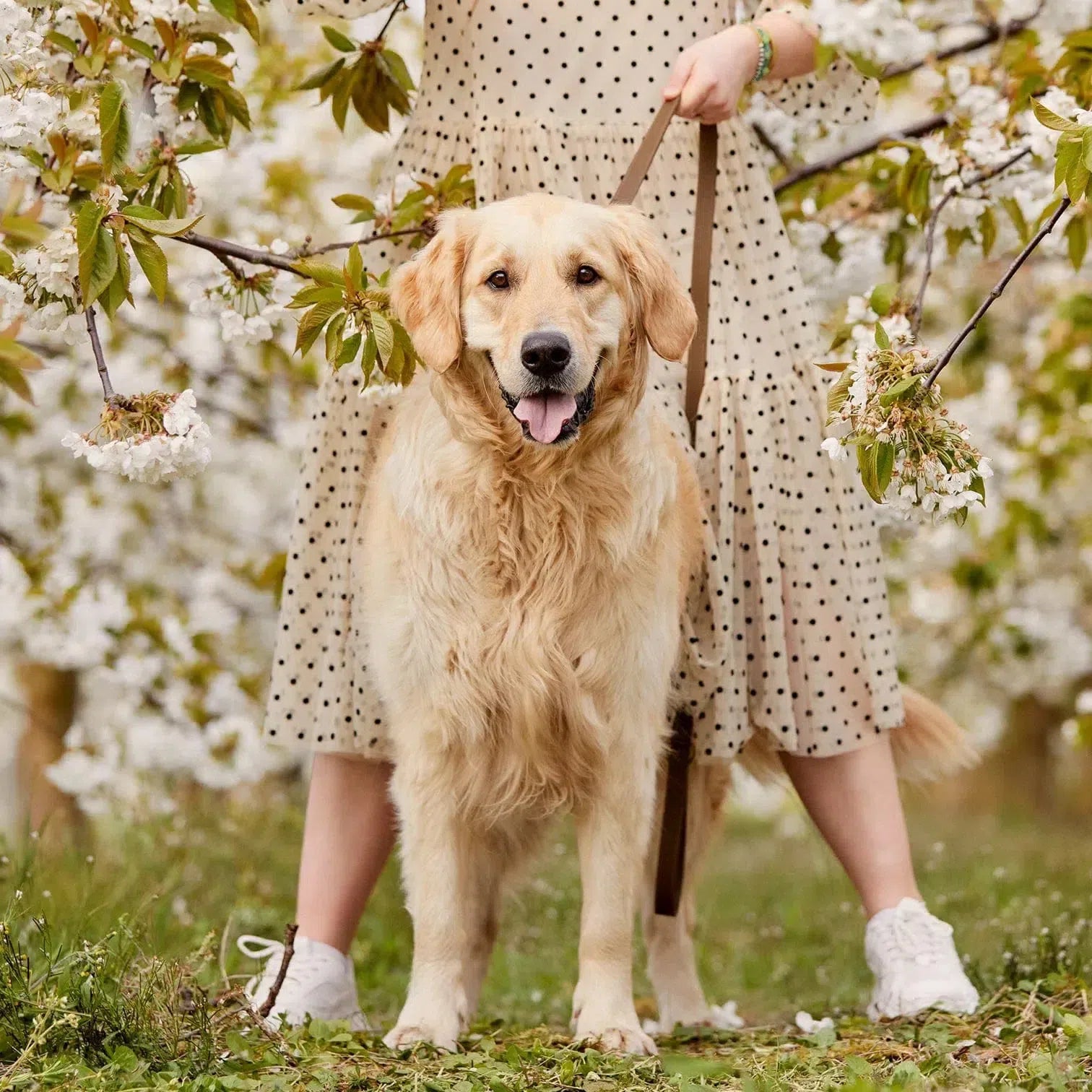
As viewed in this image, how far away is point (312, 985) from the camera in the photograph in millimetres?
3041

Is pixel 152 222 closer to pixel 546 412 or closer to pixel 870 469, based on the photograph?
pixel 546 412

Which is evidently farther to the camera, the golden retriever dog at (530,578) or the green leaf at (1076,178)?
the golden retriever dog at (530,578)

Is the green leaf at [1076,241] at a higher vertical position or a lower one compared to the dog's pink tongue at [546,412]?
higher

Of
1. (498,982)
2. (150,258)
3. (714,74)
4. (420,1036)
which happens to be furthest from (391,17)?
(498,982)

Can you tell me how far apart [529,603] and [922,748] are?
3.98 feet

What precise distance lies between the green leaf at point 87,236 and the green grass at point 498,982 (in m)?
1.04

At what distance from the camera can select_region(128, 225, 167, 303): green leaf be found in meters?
2.34

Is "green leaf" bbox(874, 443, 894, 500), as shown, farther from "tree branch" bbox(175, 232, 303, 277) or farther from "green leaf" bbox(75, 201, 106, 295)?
"green leaf" bbox(75, 201, 106, 295)

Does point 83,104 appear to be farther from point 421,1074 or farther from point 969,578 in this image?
point 969,578

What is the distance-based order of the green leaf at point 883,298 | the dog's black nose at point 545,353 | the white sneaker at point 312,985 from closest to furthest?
1. the dog's black nose at point 545,353
2. the white sneaker at point 312,985
3. the green leaf at point 883,298

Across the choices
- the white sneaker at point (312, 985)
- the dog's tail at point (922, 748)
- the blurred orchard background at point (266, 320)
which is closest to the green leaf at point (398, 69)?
the blurred orchard background at point (266, 320)

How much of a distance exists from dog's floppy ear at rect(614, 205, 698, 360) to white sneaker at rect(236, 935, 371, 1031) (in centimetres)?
139

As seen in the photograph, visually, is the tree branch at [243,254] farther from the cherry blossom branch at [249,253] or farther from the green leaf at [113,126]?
the green leaf at [113,126]

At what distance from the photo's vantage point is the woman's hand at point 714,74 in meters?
2.88
